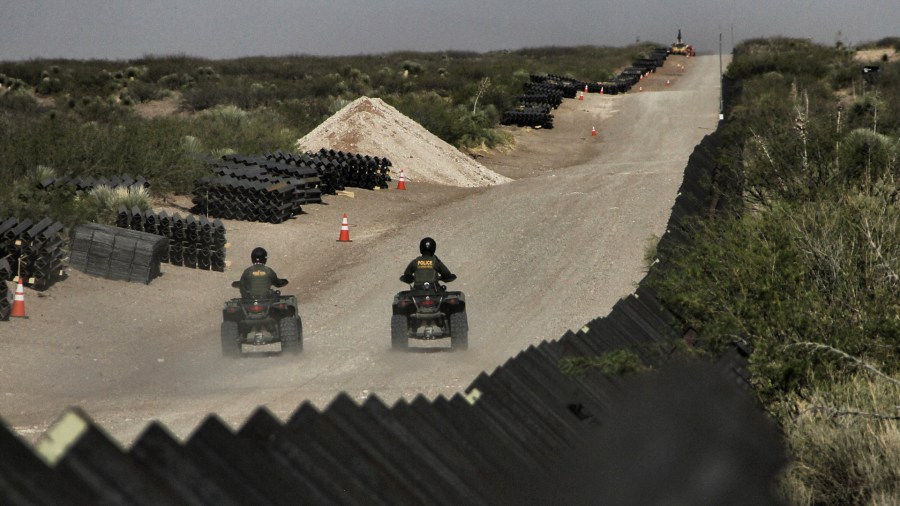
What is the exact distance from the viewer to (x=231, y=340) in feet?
53.5

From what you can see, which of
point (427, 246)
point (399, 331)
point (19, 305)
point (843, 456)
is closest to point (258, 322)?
point (399, 331)

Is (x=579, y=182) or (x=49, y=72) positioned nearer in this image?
(x=579, y=182)

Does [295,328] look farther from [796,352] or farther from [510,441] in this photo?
[510,441]

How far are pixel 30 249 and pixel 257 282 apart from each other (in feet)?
20.2

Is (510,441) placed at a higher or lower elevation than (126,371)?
higher

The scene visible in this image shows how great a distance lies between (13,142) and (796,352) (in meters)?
24.9

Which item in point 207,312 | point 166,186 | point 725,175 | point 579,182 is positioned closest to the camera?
point 207,312

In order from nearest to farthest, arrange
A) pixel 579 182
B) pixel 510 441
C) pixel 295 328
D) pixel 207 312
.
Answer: pixel 510 441, pixel 295 328, pixel 207 312, pixel 579 182

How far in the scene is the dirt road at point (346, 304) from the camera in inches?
582

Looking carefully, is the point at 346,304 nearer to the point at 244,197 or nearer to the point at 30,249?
the point at 30,249

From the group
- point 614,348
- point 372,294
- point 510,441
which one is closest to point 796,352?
point 614,348

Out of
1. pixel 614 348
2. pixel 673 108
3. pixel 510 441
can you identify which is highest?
pixel 510 441

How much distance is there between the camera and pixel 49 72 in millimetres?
84125

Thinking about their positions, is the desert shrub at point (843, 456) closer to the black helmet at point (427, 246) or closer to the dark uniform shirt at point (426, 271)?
the black helmet at point (427, 246)
